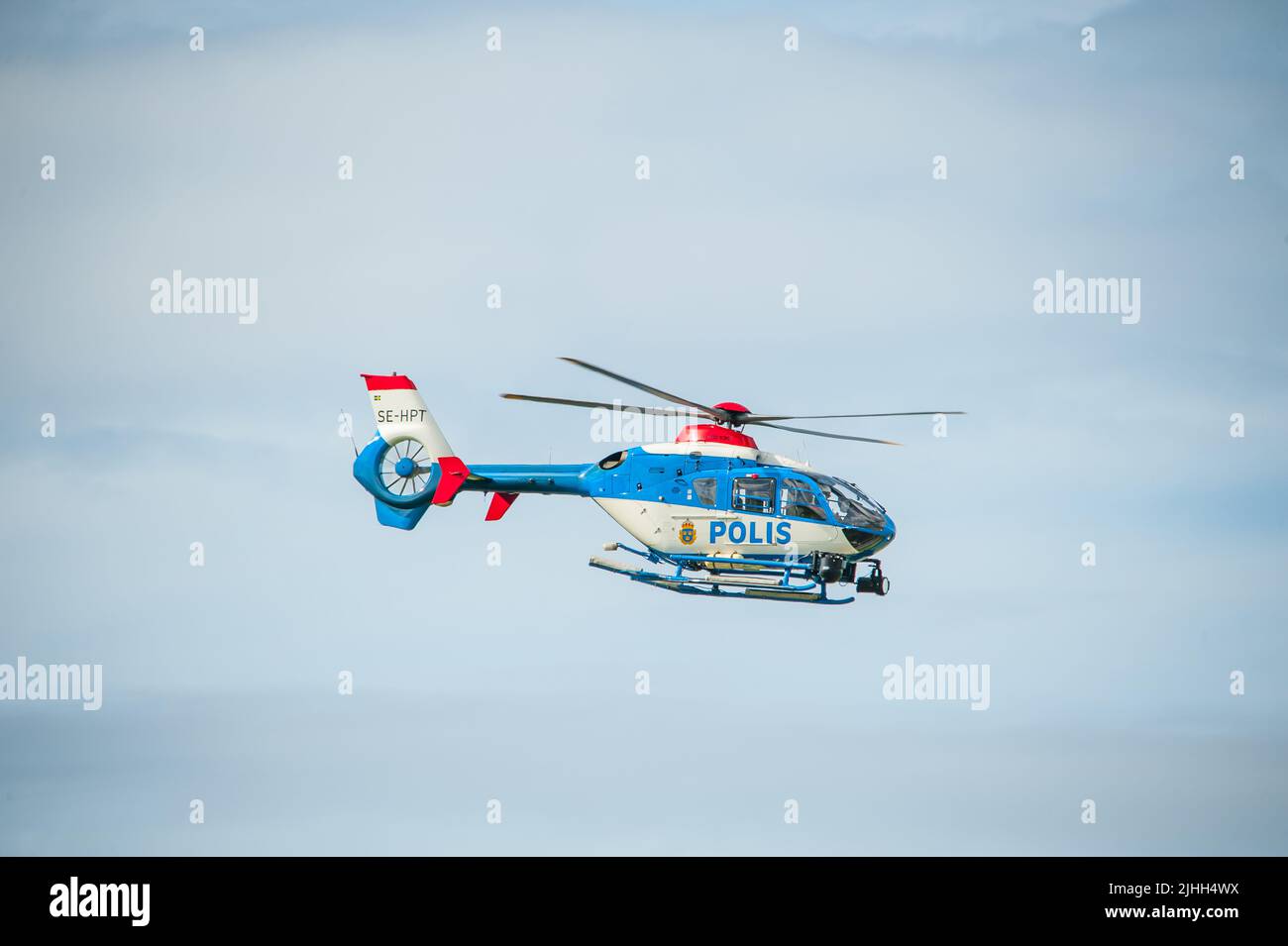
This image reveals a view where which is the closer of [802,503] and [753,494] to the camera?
[802,503]

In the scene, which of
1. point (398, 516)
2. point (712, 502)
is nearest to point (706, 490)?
point (712, 502)

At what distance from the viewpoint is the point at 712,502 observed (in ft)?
223

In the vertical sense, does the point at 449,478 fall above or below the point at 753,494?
above

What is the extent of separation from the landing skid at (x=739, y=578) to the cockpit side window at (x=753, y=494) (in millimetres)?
1314

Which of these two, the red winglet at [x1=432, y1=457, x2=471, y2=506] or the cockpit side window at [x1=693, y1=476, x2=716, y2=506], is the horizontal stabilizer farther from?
the cockpit side window at [x1=693, y1=476, x2=716, y2=506]

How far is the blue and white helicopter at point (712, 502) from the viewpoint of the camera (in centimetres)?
6706

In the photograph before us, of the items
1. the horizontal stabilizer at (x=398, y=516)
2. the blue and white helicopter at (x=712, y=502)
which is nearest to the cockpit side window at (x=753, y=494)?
the blue and white helicopter at (x=712, y=502)

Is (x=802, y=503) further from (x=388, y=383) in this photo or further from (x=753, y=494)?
(x=388, y=383)

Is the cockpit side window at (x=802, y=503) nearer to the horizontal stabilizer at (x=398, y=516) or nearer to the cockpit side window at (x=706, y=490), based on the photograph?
the cockpit side window at (x=706, y=490)

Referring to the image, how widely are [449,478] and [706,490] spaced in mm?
7060

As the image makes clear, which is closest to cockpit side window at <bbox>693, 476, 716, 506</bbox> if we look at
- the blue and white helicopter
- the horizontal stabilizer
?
the blue and white helicopter
